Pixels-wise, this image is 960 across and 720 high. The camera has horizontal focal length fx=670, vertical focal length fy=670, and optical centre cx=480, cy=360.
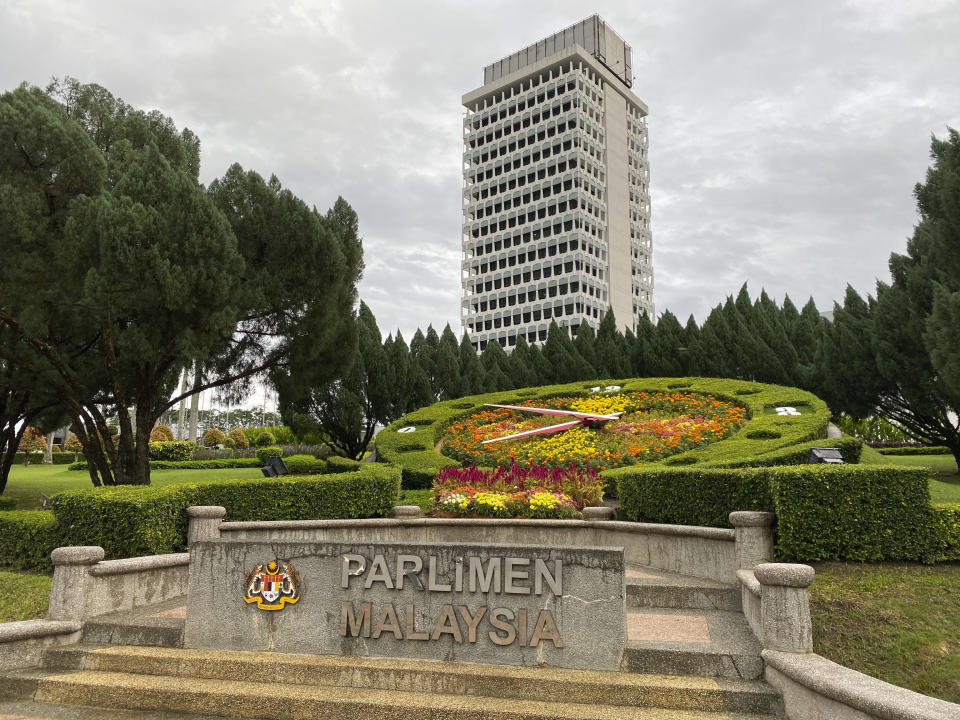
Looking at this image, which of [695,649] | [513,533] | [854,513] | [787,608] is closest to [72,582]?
[513,533]

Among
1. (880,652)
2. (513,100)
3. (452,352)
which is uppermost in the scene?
(513,100)

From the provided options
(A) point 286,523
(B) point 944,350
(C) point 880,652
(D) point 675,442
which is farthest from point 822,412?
(A) point 286,523

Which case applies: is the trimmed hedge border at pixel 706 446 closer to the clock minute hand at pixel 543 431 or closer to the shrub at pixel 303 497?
the clock minute hand at pixel 543 431

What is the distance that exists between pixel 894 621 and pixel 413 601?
13.6 ft

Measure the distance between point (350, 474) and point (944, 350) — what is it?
1148 cm

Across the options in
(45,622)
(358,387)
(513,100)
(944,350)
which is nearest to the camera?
(45,622)

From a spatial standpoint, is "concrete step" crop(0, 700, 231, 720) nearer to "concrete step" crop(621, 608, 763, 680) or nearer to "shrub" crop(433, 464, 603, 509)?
"concrete step" crop(621, 608, 763, 680)

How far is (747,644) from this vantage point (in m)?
5.65

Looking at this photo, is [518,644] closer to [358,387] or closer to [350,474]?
[350,474]

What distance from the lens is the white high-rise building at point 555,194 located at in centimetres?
8256

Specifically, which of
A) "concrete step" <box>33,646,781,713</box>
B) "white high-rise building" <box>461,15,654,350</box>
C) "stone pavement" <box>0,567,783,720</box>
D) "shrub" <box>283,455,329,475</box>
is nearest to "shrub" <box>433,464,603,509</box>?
"stone pavement" <box>0,567,783,720</box>

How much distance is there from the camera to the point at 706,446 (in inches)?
541

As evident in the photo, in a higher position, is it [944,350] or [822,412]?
[944,350]

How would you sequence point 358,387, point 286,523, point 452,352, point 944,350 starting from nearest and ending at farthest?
point 286,523 → point 944,350 → point 358,387 → point 452,352
